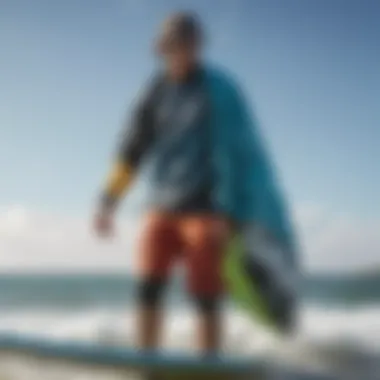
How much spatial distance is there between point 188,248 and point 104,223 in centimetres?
16

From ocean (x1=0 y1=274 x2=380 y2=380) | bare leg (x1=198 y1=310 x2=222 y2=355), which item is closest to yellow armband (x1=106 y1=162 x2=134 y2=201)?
ocean (x1=0 y1=274 x2=380 y2=380)

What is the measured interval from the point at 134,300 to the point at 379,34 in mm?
674

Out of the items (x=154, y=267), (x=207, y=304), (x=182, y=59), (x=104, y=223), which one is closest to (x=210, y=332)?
(x=207, y=304)

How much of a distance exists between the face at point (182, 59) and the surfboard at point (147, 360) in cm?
50

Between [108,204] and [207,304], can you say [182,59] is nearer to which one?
[108,204]

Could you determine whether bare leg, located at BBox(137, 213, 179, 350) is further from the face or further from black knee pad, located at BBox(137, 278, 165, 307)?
the face

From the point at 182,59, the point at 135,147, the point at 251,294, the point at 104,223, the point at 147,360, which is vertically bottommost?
the point at 147,360

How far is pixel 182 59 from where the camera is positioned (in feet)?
5.51

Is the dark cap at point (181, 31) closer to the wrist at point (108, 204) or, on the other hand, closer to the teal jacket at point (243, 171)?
the teal jacket at point (243, 171)

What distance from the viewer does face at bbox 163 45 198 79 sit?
5.50ft

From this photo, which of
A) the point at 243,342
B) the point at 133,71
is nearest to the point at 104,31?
the point at 133,71

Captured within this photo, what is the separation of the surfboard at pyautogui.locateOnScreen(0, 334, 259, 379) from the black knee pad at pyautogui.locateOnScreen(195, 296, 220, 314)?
81 millimetres

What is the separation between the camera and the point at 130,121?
1.70 metres

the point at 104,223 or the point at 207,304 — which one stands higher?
the point at 104,223
